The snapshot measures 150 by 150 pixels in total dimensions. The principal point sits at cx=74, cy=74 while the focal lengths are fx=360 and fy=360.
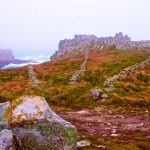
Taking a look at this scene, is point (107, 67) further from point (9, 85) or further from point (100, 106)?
point (100, 106)

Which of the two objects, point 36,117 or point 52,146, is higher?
point 36,117

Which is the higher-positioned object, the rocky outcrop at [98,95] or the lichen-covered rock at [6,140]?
the lichen-covered rock at [6,140]

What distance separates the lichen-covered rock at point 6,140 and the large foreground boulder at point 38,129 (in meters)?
0.51

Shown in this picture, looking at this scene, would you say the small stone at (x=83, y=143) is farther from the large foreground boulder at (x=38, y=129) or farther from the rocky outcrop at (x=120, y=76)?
the rocky outcrop at (x=120, y=76)

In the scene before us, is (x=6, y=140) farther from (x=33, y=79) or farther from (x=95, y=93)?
(x=33, y=79)

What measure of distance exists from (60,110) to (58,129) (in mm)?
28234

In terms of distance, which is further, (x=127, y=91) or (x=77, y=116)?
(x=127, y=91)

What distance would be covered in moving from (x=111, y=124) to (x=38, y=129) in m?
20.0

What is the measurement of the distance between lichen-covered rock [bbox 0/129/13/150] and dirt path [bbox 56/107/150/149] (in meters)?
9.51

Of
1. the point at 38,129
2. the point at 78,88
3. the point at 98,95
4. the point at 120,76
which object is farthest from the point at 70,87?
the point at 38,129

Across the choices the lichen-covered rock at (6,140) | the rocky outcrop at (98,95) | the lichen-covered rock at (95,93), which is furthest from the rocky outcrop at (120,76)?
the lichen-covered rock at (6,140)

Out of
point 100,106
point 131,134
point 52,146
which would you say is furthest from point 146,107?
point 52,146

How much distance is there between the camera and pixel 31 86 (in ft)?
225

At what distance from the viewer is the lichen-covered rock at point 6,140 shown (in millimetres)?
21609
